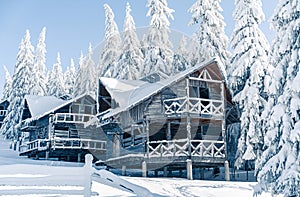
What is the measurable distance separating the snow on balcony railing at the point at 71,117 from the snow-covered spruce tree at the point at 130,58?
38.8ft

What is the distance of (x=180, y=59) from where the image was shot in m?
45.8

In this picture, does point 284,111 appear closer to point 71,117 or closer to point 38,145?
point 71,117

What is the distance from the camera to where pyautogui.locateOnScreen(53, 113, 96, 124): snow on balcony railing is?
1374 inches

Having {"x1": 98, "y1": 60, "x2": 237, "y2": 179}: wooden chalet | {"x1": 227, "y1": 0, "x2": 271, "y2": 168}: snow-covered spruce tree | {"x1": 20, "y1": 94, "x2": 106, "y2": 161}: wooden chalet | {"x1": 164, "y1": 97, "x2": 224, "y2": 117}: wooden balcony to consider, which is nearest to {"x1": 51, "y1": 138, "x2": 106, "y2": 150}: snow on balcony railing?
{"x1": 20, "y1": 94, "x2": 106, "y2": 161}: wooden chalet

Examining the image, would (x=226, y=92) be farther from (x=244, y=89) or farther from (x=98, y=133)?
(x=98, y=133)

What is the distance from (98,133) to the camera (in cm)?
3594

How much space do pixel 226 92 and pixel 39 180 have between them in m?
15.7

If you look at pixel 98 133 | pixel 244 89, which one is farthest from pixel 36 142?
pixel 244 89

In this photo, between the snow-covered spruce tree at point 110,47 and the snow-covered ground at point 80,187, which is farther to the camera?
the snow-covered spruce tree at point 110,47

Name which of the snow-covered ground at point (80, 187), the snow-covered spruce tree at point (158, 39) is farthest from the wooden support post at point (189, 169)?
the snow-covered spruce tree at point (158, 39)

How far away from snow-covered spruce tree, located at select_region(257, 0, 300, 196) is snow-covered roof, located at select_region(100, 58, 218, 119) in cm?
1072

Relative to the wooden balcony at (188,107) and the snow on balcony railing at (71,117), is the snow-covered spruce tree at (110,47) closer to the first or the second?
the snow on balcony railing at (71,117)

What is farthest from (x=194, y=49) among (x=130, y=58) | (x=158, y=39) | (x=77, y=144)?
(x=77, y=144)

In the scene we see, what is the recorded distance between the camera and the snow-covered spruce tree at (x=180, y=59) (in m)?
44.6
